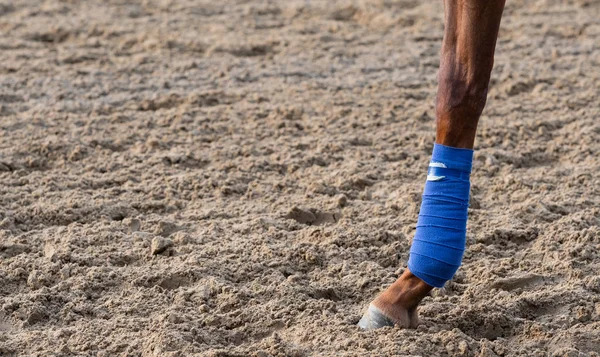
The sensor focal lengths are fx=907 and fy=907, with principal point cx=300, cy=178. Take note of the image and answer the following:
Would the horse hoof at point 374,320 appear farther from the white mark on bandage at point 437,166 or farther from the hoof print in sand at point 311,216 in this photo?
the hoof print in sand at point 311,216

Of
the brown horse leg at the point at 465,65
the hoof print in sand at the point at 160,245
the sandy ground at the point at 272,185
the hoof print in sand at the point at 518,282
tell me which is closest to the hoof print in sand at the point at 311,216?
the sandy ground at the point at 272,185

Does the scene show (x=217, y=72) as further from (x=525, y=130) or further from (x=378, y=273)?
→ (x=378, y=273)

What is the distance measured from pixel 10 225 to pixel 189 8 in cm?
327

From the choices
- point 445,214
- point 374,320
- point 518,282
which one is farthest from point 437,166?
point 518,282

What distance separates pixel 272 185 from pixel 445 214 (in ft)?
4.27

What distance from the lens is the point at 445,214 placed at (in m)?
2.48

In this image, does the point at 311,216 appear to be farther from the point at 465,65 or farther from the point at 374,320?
the point at 465,65

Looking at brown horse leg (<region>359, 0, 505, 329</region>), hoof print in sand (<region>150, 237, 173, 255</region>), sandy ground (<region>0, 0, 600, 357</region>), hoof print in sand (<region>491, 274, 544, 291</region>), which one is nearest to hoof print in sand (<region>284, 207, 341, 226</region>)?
sandy ground (<region>0, 0, 600, 357</region>)

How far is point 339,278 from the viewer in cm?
294

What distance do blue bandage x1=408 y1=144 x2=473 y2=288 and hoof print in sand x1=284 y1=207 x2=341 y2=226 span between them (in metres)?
0.91

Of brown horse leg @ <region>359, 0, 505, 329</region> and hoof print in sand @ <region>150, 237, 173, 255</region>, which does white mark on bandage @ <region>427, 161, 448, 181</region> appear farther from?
hoof print in sand @ <region>150, 237, 173, 255</region>

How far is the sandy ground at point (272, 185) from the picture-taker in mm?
2652

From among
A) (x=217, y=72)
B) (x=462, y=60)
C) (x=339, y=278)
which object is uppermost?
(x=462, y=60)

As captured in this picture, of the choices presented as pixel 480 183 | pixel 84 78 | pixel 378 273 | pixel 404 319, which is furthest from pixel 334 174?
pixel 84 78
